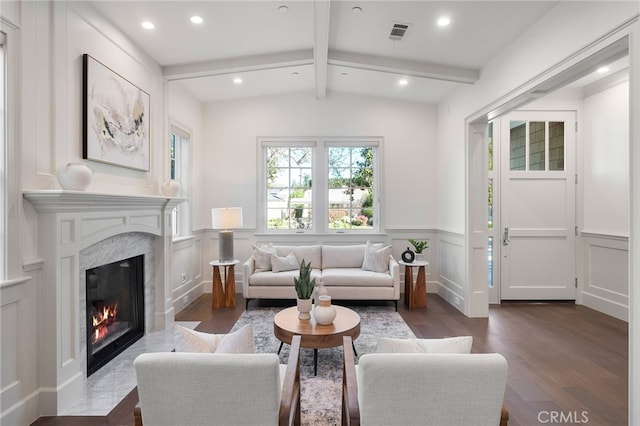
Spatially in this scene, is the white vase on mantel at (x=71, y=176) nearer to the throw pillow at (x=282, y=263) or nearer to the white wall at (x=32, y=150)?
the white wall at (x=32, y=150)

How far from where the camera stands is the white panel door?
470 centimetres

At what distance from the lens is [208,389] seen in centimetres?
135

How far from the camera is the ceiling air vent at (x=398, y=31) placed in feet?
10.6

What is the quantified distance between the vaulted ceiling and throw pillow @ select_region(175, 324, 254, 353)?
8.38 feet

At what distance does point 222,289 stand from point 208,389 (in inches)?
136

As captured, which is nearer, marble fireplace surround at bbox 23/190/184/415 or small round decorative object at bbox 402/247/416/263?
marble fireplace surround at bbox 23/190/184/415

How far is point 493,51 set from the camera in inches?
138

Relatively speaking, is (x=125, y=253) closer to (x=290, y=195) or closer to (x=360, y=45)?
(x=290, y=195)

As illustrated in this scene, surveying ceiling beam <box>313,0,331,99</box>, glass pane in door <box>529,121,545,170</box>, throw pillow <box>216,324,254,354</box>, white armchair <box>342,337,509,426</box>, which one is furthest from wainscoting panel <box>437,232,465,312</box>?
throw pillow <box>216,324,254,354</box>

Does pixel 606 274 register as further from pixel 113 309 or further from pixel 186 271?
pixel 113 309

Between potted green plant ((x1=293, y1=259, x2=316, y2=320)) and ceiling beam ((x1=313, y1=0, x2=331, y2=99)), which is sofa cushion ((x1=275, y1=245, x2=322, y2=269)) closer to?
potted green plant ((x1=293, y1=259, x2=316, y2=320))

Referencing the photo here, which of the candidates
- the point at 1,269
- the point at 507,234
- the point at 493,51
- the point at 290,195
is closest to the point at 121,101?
the point at 1,269

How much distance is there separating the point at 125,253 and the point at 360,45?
324 cm

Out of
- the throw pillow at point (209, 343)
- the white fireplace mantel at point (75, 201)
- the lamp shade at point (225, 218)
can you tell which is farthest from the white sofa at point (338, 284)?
the throw pillow at point (209, 343)
